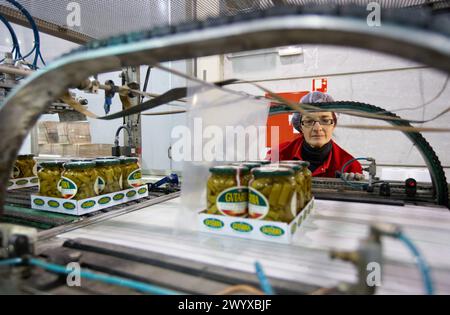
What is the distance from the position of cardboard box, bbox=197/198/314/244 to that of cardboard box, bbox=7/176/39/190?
1.28 meters

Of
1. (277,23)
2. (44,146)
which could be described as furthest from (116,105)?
(277,23)

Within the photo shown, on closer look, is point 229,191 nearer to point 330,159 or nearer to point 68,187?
point 68,187

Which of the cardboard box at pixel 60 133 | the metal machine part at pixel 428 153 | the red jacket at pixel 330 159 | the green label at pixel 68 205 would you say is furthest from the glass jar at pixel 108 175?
the cardboard box at pixel 60 133

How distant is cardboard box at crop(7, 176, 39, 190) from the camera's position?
4.75 ft

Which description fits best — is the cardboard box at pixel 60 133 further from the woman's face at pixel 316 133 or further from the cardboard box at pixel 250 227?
the cardboard box at pixel 250 227

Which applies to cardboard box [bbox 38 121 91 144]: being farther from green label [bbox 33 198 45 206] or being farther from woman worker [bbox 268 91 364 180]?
woman worker [bbox 268 91 364 180]

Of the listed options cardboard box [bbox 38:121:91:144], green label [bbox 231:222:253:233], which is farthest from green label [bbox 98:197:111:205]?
cardboard box [bbox 38:121:91:144]

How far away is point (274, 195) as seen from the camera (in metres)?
0.68

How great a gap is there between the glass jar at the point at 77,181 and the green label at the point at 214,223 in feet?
1.72

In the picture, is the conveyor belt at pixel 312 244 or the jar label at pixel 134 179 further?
the jar label at pixel 134 179

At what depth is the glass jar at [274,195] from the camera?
681 mm

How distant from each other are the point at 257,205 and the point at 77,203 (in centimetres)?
67
